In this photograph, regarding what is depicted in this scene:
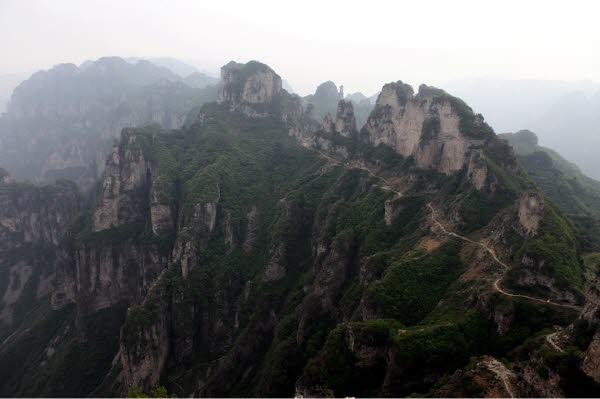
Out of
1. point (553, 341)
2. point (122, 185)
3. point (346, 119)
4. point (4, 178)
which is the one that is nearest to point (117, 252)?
point (122, 185)

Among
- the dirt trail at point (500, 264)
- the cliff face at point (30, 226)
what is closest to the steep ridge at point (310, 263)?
the dirt trail at point (500, 264)

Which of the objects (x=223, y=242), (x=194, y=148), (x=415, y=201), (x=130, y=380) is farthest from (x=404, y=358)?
(x=194, y=148)

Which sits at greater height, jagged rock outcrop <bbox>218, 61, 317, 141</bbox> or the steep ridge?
jagged rock outcrop <bbox>218, 61, 317, 141</bbox>

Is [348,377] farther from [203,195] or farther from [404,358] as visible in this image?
[203,195]

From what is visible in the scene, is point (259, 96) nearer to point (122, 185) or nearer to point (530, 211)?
point (122, 185)

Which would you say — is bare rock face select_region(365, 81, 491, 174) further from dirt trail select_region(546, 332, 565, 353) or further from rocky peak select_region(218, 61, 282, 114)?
rocky peak select_region(218, 61, 282, 114)

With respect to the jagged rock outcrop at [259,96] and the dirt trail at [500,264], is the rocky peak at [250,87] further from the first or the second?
the dirt trail at [500,264]

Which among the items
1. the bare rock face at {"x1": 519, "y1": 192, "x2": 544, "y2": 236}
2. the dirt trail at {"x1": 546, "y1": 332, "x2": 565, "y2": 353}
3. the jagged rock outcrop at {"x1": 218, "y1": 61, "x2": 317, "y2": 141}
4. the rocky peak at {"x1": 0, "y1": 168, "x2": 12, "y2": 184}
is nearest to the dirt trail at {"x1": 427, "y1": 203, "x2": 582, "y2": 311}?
the bare rock face at {"x1": 519, "y1": 192, "x2": 544, "y2": 236}
